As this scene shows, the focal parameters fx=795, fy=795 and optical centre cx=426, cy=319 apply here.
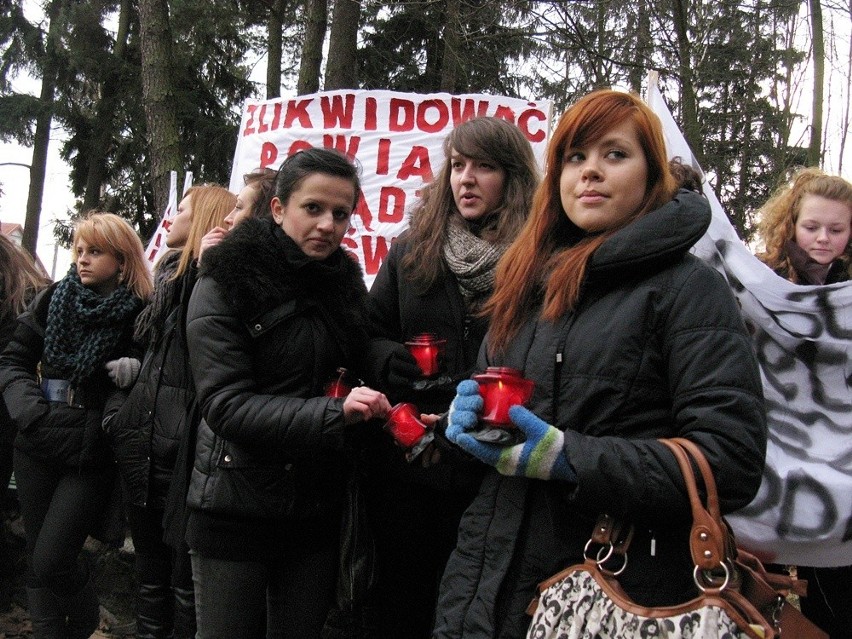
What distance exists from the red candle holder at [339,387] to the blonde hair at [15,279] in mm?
2184

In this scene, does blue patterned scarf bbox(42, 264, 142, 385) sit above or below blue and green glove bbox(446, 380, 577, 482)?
above

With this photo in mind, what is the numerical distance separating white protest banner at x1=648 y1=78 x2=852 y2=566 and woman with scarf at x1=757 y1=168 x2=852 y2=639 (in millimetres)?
215

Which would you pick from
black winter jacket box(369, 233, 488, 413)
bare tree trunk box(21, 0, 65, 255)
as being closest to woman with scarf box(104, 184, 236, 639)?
black winter jacket box(369, 233, 488, 413)

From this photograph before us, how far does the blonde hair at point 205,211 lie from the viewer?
3180 mm

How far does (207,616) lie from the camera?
7.47 ft

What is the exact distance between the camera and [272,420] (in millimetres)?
2127

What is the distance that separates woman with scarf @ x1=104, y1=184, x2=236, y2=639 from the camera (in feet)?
9.79

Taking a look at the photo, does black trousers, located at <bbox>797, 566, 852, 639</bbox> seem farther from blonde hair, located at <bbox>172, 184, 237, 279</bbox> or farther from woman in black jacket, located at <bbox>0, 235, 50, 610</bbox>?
woman in black jacket, located at <bbox>0, 235, 50, 610</bbox>

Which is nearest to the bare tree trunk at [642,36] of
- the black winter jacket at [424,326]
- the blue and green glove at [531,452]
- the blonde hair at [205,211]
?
the blonde hair at [205,211]

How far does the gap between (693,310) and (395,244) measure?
1.54 metres

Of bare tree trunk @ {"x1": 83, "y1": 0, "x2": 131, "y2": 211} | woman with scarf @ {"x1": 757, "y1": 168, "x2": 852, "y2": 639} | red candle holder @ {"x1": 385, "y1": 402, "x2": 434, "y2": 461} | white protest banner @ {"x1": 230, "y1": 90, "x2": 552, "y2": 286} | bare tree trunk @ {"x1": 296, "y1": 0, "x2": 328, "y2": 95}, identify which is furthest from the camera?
bare tree trunk @ {"x1": 83, "y1": 0, "x2": 131, "y2": 211}

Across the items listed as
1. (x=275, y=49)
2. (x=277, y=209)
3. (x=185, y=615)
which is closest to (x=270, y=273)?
(x=277, y=209)

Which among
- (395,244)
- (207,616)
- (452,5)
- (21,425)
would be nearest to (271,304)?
(395,244)

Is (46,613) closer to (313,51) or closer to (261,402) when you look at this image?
(261,402)
